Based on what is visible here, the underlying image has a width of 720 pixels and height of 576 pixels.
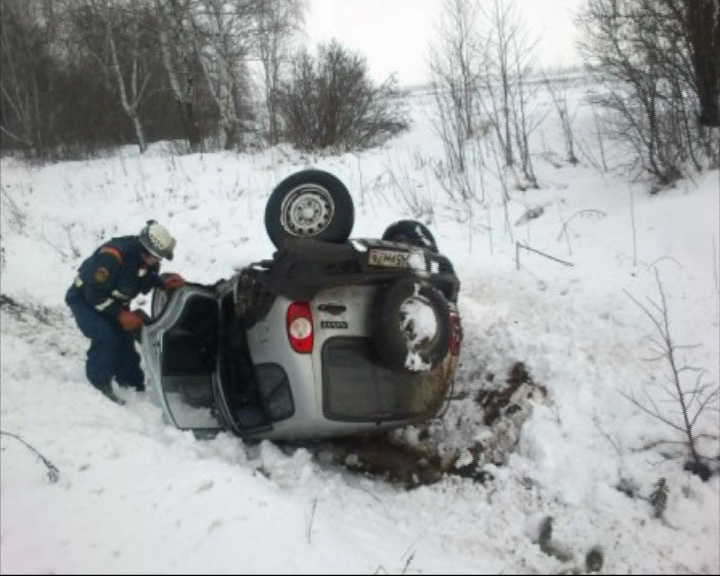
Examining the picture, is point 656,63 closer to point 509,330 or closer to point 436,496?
point 509,330

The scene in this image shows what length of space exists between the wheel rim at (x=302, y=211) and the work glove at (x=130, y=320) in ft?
5.15

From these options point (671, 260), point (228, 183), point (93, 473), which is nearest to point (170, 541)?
point (93, 473)

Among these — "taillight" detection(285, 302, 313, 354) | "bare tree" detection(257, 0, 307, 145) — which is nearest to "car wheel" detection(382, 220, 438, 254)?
"taillight" detection(285, 302, 313, 354)

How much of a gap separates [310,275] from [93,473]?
58.8 inches

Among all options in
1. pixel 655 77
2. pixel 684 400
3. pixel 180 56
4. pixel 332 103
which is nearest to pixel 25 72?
pixel 684 400

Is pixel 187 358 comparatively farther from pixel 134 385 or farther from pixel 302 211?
pixel 302 211

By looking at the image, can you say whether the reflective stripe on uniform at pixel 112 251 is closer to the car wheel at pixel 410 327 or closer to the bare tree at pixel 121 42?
the bare tree at pixel 121 42

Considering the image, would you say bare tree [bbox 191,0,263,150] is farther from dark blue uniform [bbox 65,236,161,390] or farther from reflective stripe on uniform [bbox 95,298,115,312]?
reflective stripe on uniform [bbox 95,298,115,312]

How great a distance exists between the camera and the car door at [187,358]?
443cm

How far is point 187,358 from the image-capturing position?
4863mm

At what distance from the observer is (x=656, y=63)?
7367mm

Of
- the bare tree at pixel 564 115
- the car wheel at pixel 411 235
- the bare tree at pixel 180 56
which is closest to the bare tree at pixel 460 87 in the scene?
the bare tree at pixel 564 115

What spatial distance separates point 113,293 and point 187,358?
0.81 meters

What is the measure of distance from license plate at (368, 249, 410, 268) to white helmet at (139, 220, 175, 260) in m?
2.09
